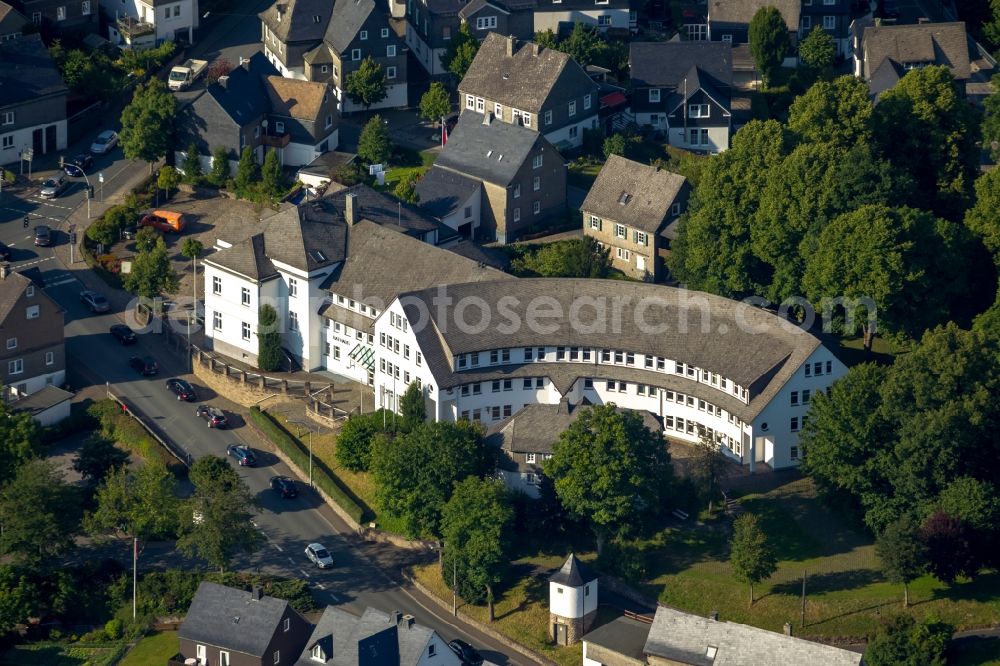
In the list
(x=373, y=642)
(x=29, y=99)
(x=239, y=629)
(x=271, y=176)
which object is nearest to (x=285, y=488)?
(x=239, y=629)

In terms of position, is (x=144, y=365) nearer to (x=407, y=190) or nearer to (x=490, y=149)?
(x=407, y=190)

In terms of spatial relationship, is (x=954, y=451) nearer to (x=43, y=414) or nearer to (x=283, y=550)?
(x=283, y=550)

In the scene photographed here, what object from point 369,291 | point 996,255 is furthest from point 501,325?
point 996,255

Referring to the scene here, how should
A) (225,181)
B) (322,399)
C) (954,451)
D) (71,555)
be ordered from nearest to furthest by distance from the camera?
(954,451), (71,555), (322,399), (225,181)

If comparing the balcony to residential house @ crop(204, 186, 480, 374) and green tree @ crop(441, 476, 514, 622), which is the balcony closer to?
residential house @ crop(204, 186, 480, 374)

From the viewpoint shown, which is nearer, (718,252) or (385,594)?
(385,594)

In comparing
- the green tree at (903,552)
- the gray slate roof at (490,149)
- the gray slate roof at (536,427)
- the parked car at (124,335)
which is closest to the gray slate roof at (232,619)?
the gray slate roof at (536,427)
